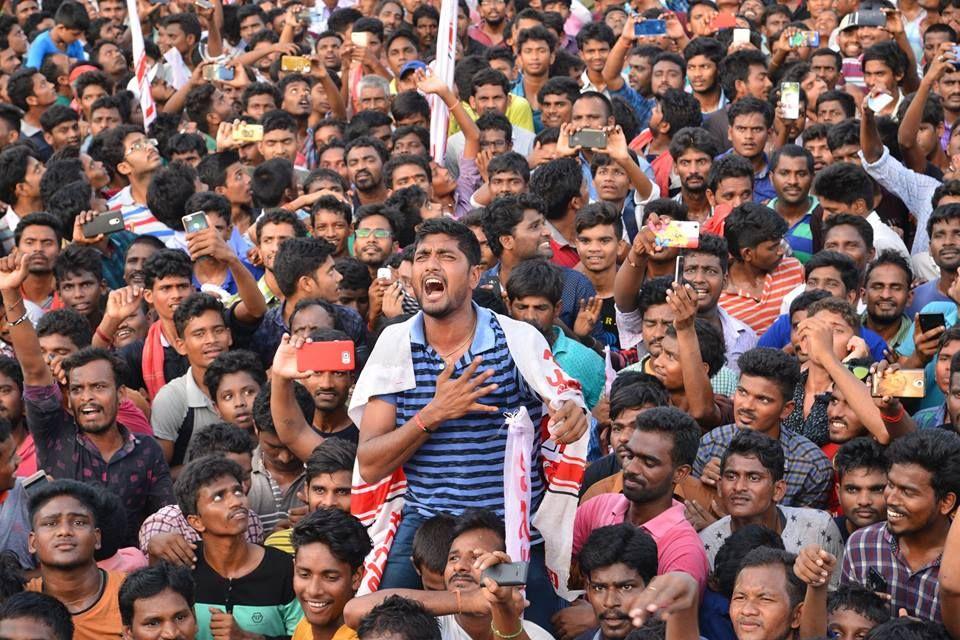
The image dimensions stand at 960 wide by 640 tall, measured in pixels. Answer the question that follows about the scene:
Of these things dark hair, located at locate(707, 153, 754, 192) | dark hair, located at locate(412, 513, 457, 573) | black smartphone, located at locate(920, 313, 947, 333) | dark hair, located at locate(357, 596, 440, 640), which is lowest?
dark hair, located at locate(707, 153, 754, 192)

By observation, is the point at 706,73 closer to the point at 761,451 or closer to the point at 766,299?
the point at 766,299

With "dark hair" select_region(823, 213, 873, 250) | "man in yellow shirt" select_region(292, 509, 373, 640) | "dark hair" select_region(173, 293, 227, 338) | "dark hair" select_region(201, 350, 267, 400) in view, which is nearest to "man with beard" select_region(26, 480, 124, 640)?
"man in yellow shirt" select_region(292, 509, 373, 640)

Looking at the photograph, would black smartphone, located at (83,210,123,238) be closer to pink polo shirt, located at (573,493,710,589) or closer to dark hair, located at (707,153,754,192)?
dark hair, located at (707,153,754,192)

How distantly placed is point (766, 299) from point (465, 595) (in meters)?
3.51

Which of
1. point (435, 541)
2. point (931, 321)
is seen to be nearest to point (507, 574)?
point (435, 541)

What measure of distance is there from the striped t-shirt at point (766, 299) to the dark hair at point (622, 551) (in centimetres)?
269

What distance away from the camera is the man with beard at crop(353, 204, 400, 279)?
28.9ft

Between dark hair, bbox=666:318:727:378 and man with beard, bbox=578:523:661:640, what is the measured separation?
1.66 metres

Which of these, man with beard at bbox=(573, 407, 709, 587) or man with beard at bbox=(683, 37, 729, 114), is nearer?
man with beard at bbox=(573, 407, 709, 587)

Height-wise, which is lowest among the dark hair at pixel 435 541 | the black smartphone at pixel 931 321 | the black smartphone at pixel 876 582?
the black smartphone at pixel 931 321

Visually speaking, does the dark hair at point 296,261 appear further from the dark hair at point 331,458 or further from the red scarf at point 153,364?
the dark hair at point 331,458

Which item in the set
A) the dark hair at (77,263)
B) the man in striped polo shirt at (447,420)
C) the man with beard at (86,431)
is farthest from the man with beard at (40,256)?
the man in striped polo shirt at (447,420)

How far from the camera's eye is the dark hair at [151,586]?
5.89 m

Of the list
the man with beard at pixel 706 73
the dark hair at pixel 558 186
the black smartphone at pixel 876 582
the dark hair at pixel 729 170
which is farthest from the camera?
the man with beard at pixel 706 73
